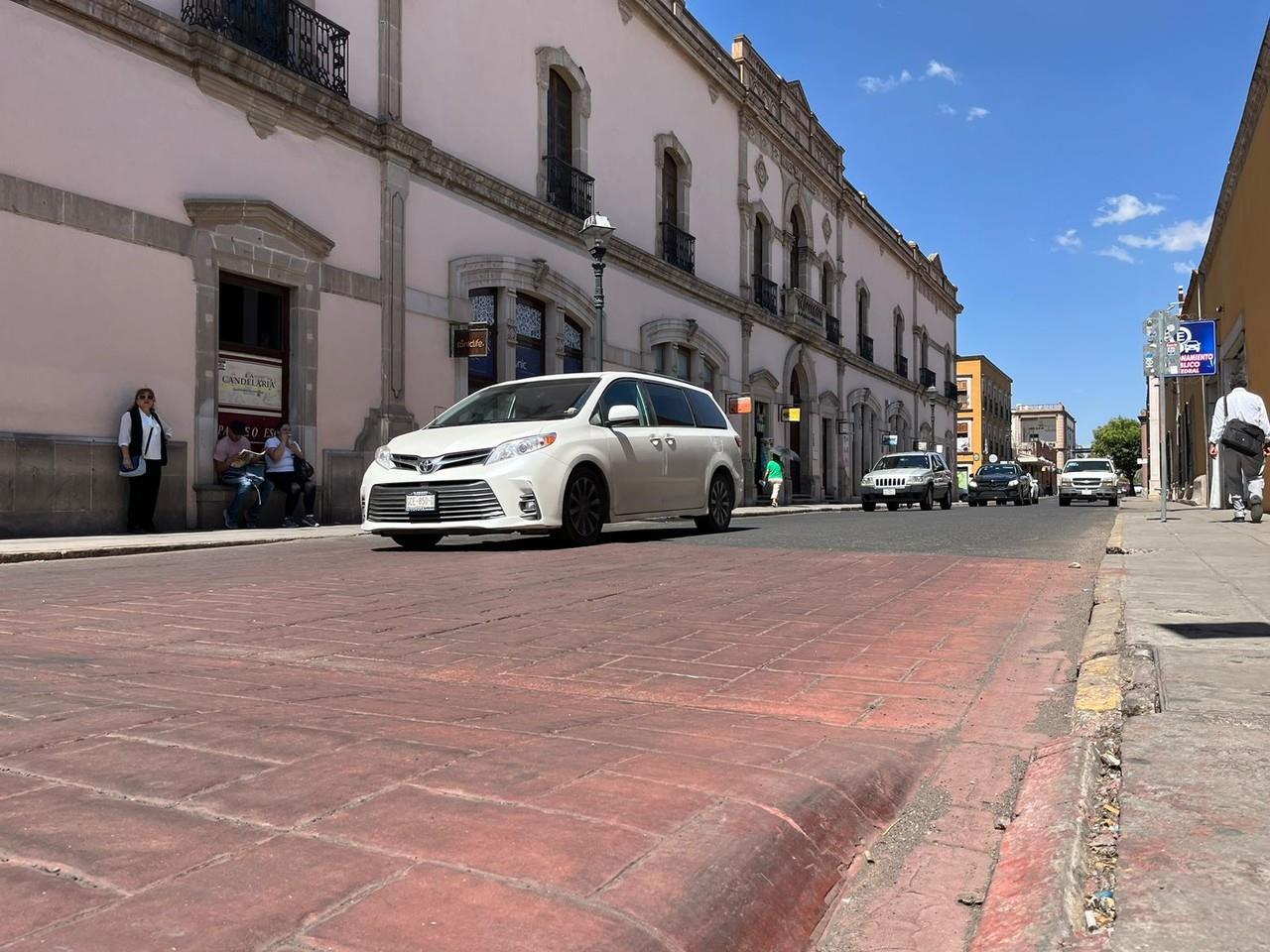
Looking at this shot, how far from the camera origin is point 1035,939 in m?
1.63

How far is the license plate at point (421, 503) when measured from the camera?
29.6ft

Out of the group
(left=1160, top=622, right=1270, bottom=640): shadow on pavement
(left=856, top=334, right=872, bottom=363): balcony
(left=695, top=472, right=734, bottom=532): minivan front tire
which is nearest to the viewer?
(left=1160, top=622, right=1270, bottom=640): shadow on pavement

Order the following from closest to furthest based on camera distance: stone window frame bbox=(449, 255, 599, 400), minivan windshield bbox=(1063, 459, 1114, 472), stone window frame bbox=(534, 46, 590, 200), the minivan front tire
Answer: the minivan front tire → stone window frame bbox=(449, 255, 599, 400) → stone window frame bbox=(534, 46, 590, 200) → minivan windshield bbox=(1063, 459, 1114, 472)

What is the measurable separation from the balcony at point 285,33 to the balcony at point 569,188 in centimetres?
607

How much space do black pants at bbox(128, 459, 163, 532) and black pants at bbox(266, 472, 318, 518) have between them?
1888mm

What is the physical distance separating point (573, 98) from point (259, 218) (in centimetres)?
1038

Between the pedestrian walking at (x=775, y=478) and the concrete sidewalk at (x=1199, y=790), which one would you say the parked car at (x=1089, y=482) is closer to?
the pedestrian walking at (x=775, y=478)

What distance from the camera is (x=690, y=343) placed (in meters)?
26.6

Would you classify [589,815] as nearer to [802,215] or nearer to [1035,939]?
[1035,939]

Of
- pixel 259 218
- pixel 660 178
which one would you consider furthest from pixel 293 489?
pixel 660 178

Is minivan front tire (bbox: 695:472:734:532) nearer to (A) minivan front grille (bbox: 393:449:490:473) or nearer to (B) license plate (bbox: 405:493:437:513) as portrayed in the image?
(A) minivan front grille (bbox: 393:449:490:473)

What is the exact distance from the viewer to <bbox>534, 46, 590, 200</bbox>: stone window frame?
2052 centimetres

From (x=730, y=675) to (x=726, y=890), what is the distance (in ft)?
6.51

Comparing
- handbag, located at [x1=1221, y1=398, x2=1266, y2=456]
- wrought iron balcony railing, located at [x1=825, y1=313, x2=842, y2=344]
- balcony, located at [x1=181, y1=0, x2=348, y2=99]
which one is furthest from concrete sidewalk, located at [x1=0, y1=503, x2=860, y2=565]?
wrought iron balcony railing, located at [x1=825, y1=313, x2=842, y2=344]
